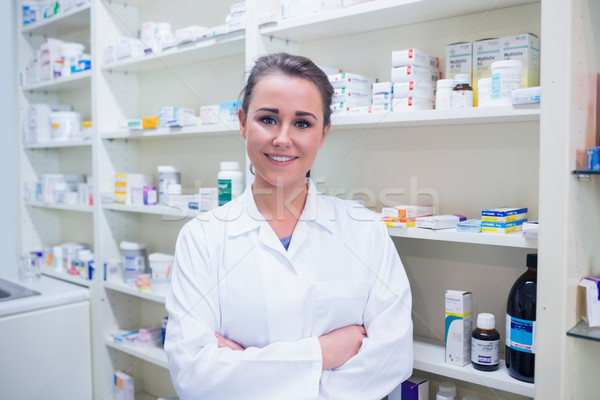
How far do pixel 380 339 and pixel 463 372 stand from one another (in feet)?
1.04

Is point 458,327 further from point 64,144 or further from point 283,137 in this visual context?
point 64,144

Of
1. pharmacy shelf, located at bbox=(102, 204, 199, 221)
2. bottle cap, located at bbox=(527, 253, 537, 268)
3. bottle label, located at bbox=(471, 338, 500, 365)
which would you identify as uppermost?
pharmacy shelf, located at bbox=(102, 204, 199, 221)

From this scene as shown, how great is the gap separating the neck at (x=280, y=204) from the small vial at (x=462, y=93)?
51 cm

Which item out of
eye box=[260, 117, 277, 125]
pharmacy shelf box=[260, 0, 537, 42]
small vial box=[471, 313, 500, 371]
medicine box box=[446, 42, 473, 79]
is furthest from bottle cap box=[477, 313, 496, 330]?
pharmacy shelf box=[260, 0, 537, 42]

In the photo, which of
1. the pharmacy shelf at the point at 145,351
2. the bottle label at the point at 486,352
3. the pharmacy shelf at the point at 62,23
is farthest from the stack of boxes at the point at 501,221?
the pharmacy shelf at the point at 62,23

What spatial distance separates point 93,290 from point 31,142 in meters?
1.10

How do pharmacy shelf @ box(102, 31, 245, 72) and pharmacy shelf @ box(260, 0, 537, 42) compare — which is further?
pharmacy shelf @ box(102, 31, 245, 72)

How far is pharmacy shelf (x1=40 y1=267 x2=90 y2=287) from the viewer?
2815 mm

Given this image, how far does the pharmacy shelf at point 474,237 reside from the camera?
1.40 metres

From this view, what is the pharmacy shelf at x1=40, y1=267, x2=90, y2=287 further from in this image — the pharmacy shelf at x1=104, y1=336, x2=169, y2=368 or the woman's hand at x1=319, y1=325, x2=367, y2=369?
the woman's hand at x1=319, y1=325, x2=367, y2=369

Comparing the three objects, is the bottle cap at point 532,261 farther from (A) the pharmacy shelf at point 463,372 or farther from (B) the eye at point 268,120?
(B) the eye at point 268,120

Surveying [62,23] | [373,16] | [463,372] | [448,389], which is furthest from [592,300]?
[62,23]

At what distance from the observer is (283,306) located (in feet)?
4.61

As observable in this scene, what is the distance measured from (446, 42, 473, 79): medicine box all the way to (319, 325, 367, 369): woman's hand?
2.76 ft
